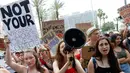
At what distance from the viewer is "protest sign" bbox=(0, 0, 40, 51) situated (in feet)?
18.3

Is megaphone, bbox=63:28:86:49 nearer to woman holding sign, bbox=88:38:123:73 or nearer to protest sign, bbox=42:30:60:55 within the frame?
woman holding sign, bbox=88:38:123:73

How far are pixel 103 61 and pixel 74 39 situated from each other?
762 mm

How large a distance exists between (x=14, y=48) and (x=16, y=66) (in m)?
0.99

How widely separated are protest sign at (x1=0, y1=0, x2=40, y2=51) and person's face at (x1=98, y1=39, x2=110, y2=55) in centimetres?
126

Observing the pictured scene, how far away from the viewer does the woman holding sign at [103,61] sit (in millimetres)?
4656

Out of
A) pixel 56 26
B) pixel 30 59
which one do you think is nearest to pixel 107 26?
pixel 56 26

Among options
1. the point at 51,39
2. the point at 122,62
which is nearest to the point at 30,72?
the point at 122,62

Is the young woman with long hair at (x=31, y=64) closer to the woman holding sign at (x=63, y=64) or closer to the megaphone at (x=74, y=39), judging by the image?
the woman holding sign at (x=63, y=64)

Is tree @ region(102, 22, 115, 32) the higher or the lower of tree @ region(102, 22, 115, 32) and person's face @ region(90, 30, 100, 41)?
the lower

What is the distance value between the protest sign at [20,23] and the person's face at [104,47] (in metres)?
1.26

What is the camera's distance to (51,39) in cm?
821

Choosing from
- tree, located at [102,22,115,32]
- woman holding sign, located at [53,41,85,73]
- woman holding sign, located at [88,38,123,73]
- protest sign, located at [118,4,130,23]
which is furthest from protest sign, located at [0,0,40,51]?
tree, located at [102,22,115,32]

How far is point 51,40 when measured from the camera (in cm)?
809

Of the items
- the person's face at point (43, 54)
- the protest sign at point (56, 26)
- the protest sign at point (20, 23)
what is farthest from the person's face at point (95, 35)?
the protest sign at point (56, 26)
